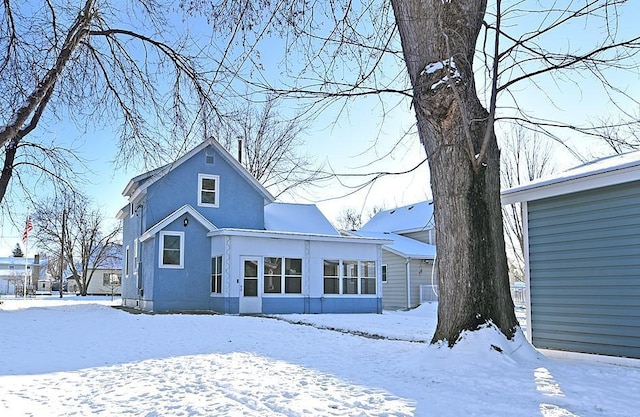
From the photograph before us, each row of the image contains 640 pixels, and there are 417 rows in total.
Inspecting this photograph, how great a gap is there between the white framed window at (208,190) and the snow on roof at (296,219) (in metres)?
2.43

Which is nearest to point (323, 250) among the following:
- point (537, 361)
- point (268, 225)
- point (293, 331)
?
point (268, 225)

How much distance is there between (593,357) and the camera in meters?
7.54

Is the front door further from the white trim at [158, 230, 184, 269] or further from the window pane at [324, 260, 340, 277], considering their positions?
the window pane at [324, 260, 340, 277]

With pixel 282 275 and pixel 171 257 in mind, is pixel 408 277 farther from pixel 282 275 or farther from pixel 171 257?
pixel 171 257

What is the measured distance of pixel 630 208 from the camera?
285 inches

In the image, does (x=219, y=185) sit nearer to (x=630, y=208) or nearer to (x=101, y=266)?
(x=630, y=208)

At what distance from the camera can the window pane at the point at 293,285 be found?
19.0 meters

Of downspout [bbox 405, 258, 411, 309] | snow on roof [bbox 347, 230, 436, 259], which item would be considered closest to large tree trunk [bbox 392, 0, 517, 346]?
snow on roof [bbox 347, 230, 436, 259]

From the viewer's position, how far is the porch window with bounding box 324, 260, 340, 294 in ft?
65.0

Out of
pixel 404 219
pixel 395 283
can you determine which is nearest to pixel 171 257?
pixel 395 283

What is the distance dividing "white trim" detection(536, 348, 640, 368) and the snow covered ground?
18.3 inches

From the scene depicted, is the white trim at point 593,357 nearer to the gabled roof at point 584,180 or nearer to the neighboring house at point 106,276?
the gabled roof at point 584,180

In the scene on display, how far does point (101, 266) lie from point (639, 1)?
50.3 metres

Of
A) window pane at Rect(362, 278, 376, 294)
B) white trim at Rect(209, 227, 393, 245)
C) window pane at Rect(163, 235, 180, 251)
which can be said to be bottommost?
window pane at Rect(362, 278, 376, 294)
